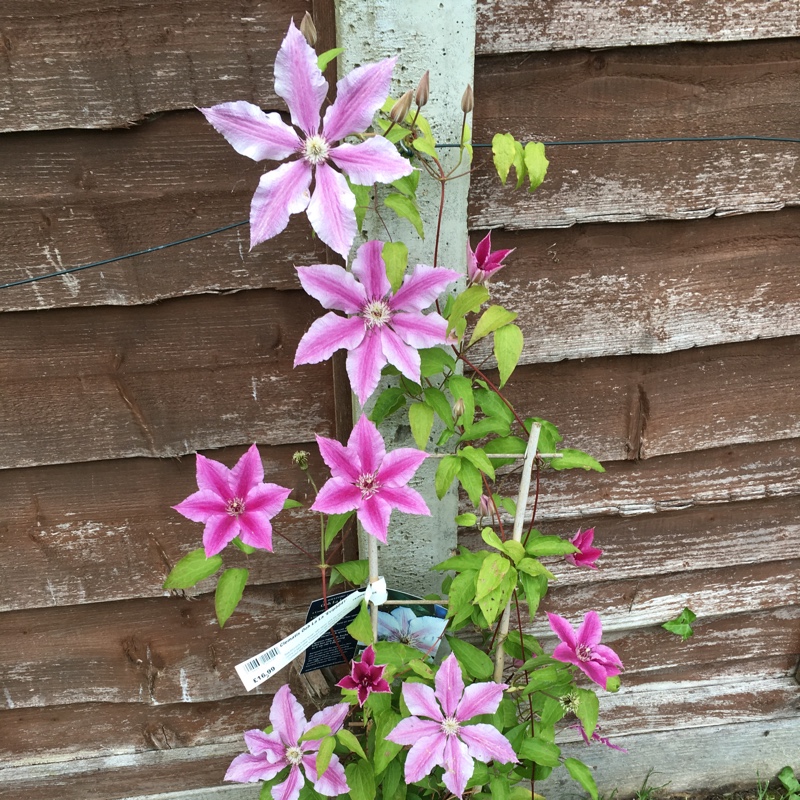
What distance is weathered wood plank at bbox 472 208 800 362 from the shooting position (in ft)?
2.89

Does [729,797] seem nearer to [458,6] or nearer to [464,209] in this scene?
[464,209]

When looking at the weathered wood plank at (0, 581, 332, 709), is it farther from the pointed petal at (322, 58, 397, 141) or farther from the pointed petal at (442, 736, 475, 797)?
the pointed petal at (322, 58, 397, 141)

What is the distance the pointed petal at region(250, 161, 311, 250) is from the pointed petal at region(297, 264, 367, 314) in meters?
0.07

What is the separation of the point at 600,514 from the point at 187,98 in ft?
2.88

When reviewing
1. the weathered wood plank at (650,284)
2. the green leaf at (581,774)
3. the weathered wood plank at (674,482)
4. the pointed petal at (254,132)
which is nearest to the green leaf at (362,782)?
the green leaf at (581,774)

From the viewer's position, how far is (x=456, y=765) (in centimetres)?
70

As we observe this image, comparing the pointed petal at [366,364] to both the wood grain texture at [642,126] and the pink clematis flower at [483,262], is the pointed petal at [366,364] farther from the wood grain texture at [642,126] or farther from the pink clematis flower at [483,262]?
the wood grain texture at [642,126]

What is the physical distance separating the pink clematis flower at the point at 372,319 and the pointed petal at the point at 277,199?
3.3 inches

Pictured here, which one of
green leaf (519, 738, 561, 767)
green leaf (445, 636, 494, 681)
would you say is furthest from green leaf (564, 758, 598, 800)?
green leaf (445, 636, 494, 681)

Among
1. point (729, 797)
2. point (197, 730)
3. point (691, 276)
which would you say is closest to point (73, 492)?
point (197, 730)

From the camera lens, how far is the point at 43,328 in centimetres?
86

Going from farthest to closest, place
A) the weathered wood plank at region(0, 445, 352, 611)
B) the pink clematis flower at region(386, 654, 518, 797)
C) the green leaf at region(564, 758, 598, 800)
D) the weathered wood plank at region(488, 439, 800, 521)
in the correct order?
the weathered wood plank at region(488, 439, 800, 521) → the weathered wood plank at region(0, 445, 352, 611) → the green leaf at region(564, 758, 598, 800) → the pink clematis flower at region(386, 654, 518, 797)

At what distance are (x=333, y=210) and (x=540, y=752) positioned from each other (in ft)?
2.25

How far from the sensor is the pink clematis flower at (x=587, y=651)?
0.70 meters
